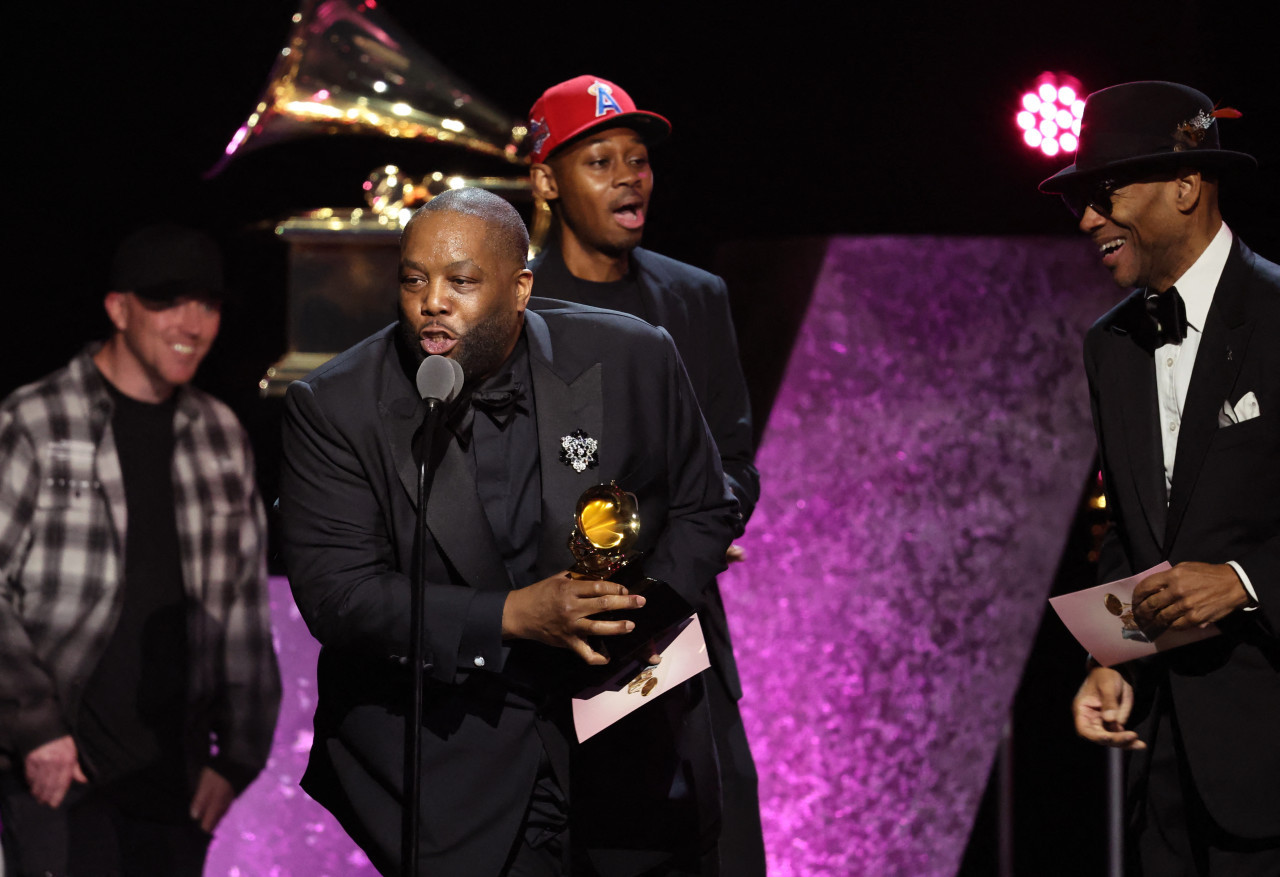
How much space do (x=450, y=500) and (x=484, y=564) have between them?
13 cm

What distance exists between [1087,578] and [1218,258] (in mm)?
1885

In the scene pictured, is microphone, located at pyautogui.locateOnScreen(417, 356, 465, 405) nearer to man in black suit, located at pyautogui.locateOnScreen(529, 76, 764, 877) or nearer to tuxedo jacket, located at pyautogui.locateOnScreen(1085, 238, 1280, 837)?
man in black suit, located at pyautogui.locateOnScreen(529, 76, 764, 877)

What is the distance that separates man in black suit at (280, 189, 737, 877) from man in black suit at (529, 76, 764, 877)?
0.69m

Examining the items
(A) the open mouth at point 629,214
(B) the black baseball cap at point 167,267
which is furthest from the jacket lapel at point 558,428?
(B) the black baseball cap at point 167,267

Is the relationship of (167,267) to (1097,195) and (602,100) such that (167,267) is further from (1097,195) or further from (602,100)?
(1097,195)

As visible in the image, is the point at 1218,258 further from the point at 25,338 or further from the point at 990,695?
the point at 25,338

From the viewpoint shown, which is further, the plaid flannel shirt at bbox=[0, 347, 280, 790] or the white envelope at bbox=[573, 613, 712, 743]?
the plaid flannel shirt at bbox=[0, 347, 280, 790]

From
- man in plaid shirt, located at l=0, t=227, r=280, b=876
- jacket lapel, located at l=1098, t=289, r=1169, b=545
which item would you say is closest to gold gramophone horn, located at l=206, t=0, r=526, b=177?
man in plaid shirt, located at l=0, t=227, r=280, b=876

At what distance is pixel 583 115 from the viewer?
11.2 feet

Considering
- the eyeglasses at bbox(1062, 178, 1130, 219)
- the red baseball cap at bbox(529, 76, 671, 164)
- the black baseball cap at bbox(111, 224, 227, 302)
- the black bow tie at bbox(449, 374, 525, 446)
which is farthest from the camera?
the black baseball cap at bbox(111, 224, 227, 302)

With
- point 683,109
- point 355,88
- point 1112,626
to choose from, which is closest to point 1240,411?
point 1112,626

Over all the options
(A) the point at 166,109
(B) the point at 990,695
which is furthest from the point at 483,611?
(A) the point at 166,109

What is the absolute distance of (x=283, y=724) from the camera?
4.40m

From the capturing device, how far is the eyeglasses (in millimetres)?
2758
